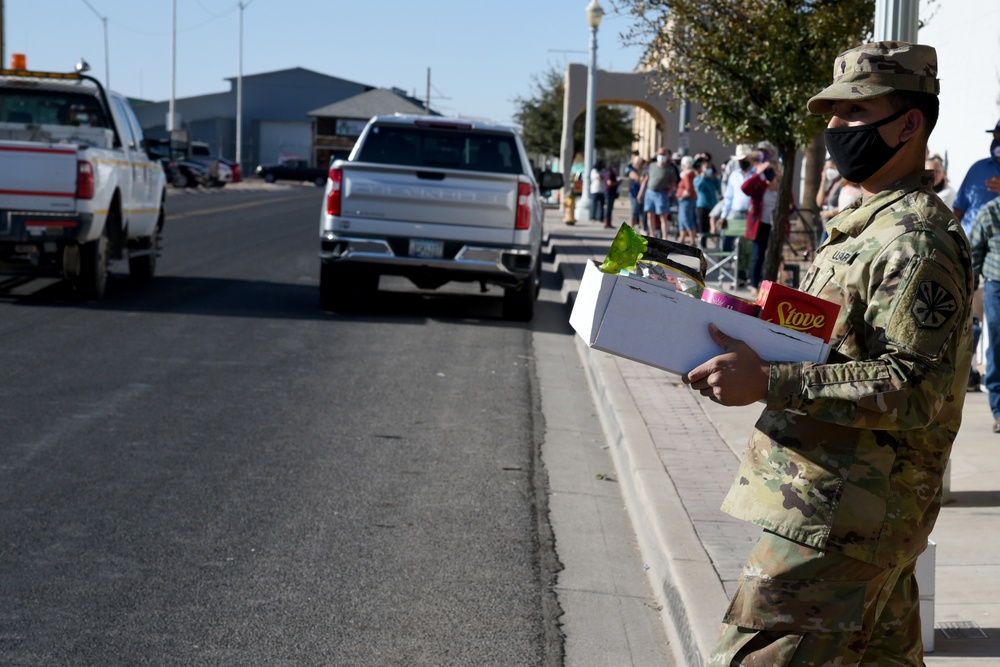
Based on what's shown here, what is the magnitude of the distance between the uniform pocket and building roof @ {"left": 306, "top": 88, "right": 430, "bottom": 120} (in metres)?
96.0

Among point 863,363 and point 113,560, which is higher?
point 863,363

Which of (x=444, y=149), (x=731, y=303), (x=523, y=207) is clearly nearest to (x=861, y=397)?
(x=731, y=303)

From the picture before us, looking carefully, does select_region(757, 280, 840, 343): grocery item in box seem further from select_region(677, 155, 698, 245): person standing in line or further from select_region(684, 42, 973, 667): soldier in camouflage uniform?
select_region(677, 155, 698, 245): person standing in line

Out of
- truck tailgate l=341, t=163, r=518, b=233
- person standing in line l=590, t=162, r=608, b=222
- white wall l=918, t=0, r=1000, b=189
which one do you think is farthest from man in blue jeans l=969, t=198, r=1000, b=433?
person standing in line l=590, t=162, r=608, b=222

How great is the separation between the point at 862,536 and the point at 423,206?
10.6 meters

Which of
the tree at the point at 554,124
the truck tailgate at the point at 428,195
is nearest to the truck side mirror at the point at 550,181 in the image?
the truck tailgate at the point at 428,195

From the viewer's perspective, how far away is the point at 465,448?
26.0ft

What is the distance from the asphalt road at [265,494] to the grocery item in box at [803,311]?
225cm

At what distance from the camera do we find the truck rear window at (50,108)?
14797 millimetres

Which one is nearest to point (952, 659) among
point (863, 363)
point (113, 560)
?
point (863, 363)

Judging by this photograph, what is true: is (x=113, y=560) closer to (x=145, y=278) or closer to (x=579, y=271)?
(x=145, y=278)

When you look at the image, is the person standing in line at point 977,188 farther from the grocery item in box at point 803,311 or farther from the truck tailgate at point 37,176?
the truck tailgate at point 37,176

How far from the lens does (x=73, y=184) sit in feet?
42.3

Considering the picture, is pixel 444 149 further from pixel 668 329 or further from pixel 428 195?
pixel 668 329
